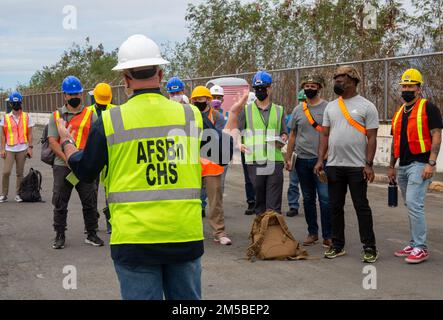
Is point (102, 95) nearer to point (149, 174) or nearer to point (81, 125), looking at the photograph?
point (81, 125)

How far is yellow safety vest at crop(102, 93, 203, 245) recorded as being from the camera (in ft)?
13.1

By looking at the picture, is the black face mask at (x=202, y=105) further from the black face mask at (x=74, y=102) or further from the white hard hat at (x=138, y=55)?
the white hard hat at (x=138, y=55)

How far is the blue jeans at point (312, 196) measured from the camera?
9008 mm

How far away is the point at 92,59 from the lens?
50531mm

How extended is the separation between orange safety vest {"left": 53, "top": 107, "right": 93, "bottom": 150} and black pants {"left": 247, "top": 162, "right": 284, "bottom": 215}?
204cm

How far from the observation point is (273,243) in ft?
27.5

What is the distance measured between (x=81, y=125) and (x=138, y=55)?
5032mm

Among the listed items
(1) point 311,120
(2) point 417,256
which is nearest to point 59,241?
(1) point 311,120

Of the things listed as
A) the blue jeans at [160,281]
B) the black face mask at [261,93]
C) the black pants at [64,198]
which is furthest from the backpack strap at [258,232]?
the blue jeans at [160,281]

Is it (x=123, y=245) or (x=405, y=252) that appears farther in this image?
(x=405, y=252)

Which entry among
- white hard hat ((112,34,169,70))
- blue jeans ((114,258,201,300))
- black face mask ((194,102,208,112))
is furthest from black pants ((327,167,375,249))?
white hard hat ((112,34,169,70))

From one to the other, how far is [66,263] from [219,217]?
7.06 feet

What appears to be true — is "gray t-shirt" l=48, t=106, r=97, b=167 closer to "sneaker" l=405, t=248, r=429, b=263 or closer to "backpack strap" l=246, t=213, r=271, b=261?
"backpack strap" l=246, t=213, r=271, b=261
